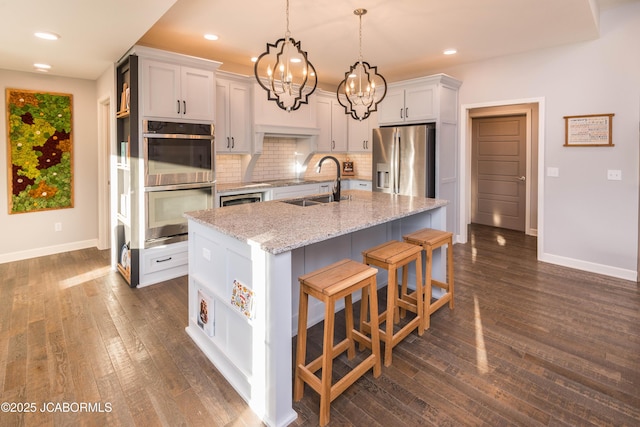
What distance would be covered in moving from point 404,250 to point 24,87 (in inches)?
201

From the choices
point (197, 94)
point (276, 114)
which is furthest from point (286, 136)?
point (197, 94)

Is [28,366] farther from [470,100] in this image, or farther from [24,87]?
[470,100]

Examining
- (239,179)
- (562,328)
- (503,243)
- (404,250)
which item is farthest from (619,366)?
(239,179)

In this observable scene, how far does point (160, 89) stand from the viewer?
364 centimetres

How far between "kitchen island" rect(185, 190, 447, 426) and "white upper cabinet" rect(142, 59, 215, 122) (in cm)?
156

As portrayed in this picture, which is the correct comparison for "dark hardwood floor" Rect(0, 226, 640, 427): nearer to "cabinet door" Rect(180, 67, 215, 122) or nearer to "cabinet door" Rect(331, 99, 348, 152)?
"cabinet door" Rect(180, 67, 215, 122)

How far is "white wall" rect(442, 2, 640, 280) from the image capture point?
3799 millimetres

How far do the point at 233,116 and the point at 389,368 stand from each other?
374 cm

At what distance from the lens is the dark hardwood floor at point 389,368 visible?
6.23 feet

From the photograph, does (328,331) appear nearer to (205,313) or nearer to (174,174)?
(205,313)

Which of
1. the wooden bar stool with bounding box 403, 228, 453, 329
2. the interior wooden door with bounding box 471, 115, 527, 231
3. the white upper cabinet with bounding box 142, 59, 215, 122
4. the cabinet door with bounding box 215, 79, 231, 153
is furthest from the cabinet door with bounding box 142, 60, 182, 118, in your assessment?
the interior wooden door with bounding box 471, 115, 527, 231

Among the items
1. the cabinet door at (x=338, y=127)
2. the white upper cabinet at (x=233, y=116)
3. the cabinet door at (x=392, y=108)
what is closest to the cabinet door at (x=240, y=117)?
the white upper cabinet at (x=233, y=116)

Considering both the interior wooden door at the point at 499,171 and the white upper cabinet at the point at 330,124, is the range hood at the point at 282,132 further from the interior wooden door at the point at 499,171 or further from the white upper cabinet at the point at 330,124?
the interior wooden door at the point at 499,171

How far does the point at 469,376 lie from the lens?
2.21 metres
